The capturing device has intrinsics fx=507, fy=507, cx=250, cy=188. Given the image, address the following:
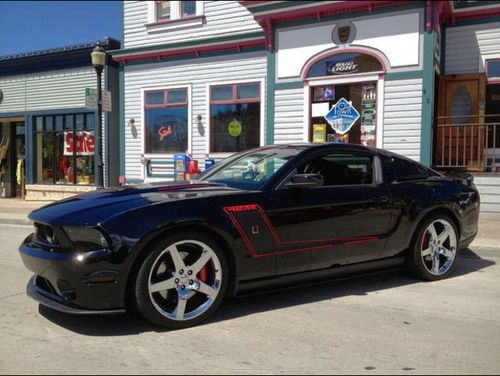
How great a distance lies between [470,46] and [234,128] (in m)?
5.87

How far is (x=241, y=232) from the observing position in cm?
425

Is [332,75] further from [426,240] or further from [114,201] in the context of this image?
[114,201]

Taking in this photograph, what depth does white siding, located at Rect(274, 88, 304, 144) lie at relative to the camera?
38.1ft

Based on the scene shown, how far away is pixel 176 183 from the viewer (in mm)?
4906

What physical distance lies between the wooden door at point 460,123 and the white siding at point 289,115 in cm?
299

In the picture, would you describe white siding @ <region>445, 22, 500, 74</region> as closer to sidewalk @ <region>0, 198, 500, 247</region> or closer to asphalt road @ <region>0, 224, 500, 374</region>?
sidewalk @ <region>0, 198, 500, 247</region>

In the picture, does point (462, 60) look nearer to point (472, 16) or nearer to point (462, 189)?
point (472, 16)

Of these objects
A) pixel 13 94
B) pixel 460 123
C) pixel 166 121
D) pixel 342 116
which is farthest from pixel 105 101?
pixel 460 123

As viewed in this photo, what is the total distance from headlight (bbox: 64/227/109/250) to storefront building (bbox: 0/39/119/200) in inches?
442

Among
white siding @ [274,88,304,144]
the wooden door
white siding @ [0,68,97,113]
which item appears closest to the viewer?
the wooden door

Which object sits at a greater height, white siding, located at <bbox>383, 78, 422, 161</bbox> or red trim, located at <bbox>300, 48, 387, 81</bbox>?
red trim, located at <bbox>300, 48, 387, 81</bbox>

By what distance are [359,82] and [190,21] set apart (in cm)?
536

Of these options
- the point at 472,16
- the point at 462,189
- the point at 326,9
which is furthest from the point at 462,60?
the point at 462,189

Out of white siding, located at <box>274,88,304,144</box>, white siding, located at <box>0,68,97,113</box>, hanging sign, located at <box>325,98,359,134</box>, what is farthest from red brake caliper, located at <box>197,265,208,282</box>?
white siding, located at <box>0,68,97,113</box>
